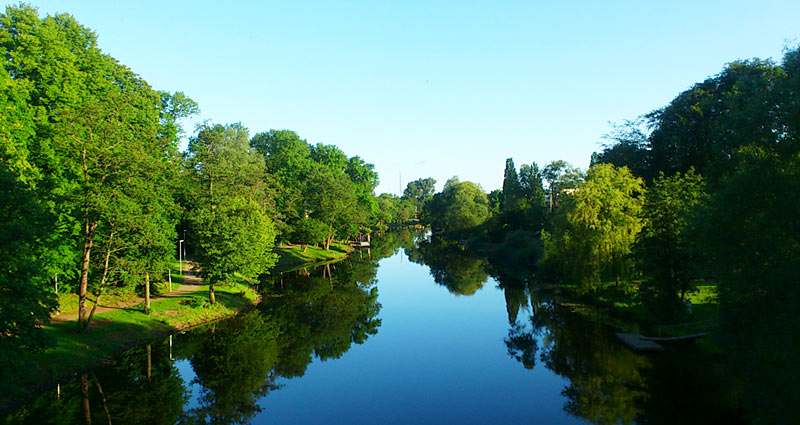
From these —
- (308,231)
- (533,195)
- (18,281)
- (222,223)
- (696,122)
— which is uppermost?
(696,122)

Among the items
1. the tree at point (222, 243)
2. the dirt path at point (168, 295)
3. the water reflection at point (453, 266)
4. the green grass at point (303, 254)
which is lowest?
the water reflection at point (453, 266)

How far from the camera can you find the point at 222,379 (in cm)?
2488

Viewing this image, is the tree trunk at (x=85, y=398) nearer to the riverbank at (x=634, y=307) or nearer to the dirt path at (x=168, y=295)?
the dirt path at (x=168, y=295)

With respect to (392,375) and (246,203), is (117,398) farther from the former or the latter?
(246,203)

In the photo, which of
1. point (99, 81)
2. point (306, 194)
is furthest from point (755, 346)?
point (306, 194)

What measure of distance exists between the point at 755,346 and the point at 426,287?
139ft

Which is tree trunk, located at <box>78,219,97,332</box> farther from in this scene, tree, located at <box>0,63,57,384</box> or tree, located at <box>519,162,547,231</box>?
tree, located at <box>519,162,547,231</box>

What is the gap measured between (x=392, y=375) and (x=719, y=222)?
60.8 ft

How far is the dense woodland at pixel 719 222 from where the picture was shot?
1474cm

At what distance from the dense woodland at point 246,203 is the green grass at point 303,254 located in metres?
Result: 4.36

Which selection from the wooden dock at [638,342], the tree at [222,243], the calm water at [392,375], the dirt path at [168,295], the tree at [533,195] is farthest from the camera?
the tree at [533,195]

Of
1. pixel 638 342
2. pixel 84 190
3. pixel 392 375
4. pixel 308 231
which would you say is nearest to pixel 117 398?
pixel 84 190

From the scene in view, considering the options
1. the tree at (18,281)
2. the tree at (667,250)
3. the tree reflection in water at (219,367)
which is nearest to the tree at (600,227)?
the tree at (667,250)

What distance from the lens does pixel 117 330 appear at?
29.2 metres
